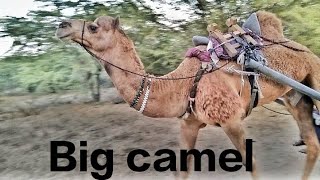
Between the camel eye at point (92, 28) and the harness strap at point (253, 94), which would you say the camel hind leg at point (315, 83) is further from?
the camel eye at point (92, 28)

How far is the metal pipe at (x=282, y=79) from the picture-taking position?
84.7 inches

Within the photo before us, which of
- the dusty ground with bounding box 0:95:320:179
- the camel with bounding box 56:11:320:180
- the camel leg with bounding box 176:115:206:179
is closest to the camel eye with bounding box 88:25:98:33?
the camel with bounding box 56:11:320:180

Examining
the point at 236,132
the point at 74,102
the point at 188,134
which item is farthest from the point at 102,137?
the point at 236,132

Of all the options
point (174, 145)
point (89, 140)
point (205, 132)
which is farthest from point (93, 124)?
point (205, 132)

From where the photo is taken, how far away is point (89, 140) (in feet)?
7.88

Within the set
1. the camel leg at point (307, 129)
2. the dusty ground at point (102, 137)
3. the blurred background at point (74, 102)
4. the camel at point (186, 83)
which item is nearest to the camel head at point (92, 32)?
the camel at point (186, 83)

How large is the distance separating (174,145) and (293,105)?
696 mm

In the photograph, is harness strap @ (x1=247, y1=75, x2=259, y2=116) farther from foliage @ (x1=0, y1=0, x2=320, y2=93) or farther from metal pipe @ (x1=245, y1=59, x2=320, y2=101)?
foliage @ (x1=0, y1=0, x2=320, y2=93)

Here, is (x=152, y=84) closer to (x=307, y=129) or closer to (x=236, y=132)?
(x=236, y=132)

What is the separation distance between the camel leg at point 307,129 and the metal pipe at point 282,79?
0.22 m

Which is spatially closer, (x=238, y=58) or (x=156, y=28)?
(x=238, y=58)

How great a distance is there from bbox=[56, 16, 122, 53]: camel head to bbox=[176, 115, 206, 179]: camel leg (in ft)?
1.87

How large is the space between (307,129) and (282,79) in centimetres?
43

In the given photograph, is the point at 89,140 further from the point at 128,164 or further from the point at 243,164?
the point at 243,164
